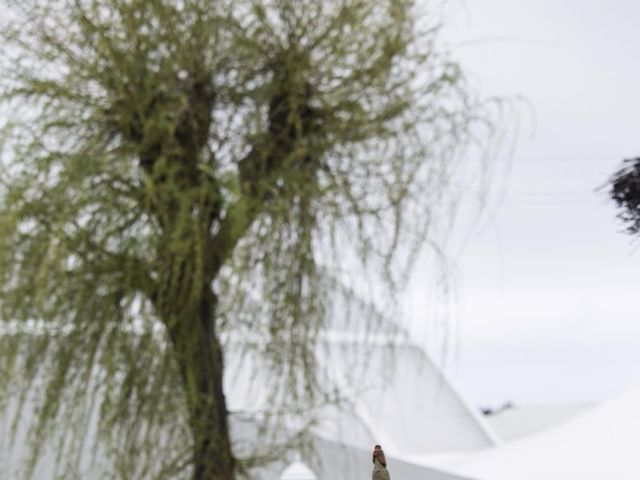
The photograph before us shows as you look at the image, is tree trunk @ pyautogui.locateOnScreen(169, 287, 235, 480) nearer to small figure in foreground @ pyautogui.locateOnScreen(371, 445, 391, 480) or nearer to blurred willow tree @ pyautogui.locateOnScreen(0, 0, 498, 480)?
blurred willow tree @ pyautogui.locateOnScreen(0, 0, 498, 480)

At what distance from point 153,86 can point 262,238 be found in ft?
1.83

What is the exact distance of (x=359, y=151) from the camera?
4305 millimetres

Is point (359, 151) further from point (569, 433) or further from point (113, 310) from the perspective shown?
point (569, 433)

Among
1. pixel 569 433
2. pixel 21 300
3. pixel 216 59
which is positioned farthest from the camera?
pixel 569 433

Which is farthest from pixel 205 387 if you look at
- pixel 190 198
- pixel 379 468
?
pixel 379 468

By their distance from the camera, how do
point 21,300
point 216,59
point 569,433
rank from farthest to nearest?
point 569,433
point 216,59
point 21,300

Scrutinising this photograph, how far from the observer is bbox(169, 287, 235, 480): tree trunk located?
4.10m

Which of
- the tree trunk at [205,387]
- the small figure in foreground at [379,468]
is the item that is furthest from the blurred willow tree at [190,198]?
the small figure in foreground at [379,468]

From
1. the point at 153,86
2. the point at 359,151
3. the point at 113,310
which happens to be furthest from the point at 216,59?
the point at 113,310

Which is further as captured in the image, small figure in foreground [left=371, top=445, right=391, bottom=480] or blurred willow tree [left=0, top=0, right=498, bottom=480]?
blurred willow tree [left=0, top=0, right=498, bottom=480]

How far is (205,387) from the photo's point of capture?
13.8 feet

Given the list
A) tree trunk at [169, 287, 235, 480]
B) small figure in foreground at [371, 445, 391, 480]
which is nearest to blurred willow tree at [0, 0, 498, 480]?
tree trunk at [169, 287, 235, 480]

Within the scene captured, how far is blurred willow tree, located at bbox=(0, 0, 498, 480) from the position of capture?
160 inches

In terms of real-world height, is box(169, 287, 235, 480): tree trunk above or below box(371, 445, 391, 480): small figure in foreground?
above
